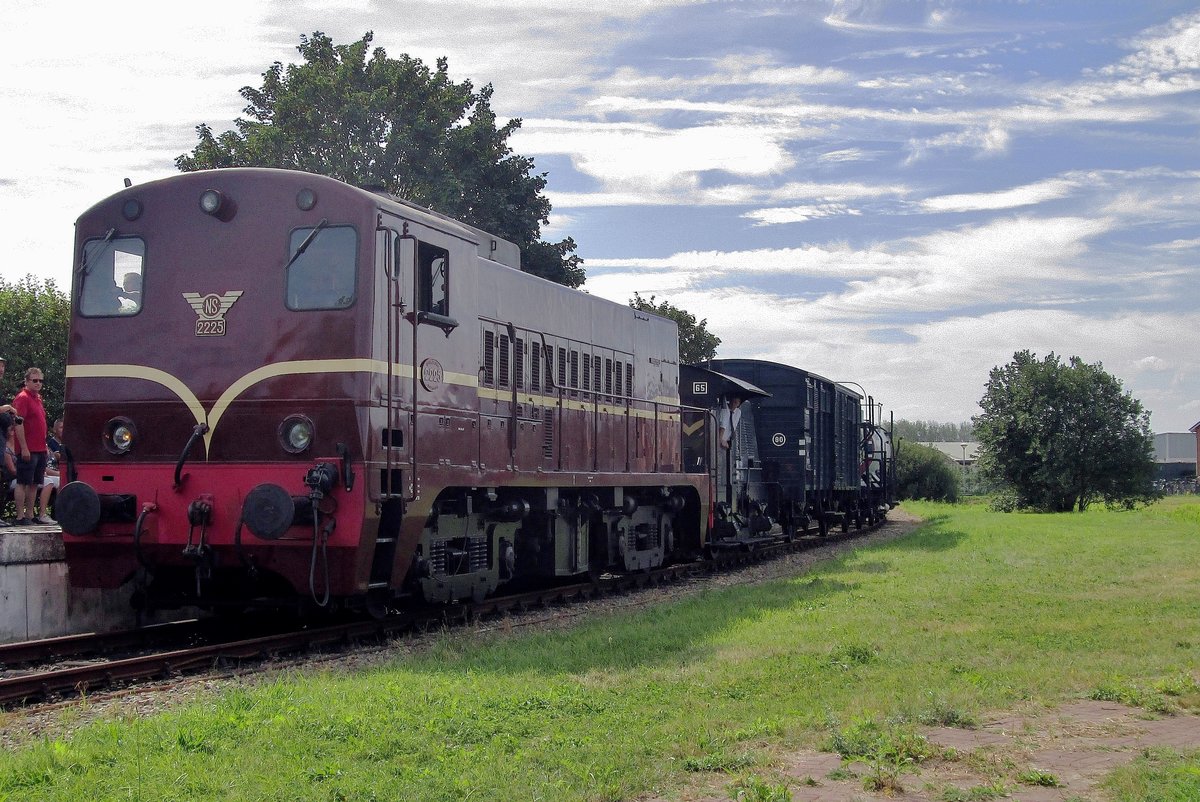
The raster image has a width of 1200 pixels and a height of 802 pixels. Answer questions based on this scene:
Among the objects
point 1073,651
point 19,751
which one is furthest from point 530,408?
point 19,751

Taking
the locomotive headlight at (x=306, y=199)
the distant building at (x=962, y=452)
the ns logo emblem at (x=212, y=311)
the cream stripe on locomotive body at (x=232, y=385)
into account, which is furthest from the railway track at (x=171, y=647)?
the distant building at (x=962, y=452)

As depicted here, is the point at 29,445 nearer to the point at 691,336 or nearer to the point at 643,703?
the point at 643,703

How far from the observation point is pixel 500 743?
6.42 metres

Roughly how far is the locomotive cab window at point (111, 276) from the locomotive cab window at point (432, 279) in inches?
103

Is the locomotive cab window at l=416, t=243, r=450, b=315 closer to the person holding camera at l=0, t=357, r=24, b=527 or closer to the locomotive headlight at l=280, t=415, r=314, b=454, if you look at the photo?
the locomotive headlight at l=280, t=415, r=314, b=454

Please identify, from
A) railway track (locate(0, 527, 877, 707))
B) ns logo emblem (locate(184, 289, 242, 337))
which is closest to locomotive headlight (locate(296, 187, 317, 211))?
ns logo emblem (locate(184, 289, 242, 337))

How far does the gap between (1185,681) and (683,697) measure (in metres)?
3.49

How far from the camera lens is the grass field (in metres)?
5.65

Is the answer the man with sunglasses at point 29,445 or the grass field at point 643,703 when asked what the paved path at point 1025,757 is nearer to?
the grass field at point 643,703

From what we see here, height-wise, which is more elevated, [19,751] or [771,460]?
[771,460]

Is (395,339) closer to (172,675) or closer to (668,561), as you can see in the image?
(172,675)

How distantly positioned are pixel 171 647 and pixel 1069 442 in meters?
51.6

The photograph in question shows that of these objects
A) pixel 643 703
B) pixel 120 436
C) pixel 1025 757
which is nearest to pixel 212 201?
pixel 120 436

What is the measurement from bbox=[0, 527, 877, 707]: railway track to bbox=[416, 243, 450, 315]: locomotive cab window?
3.18m
